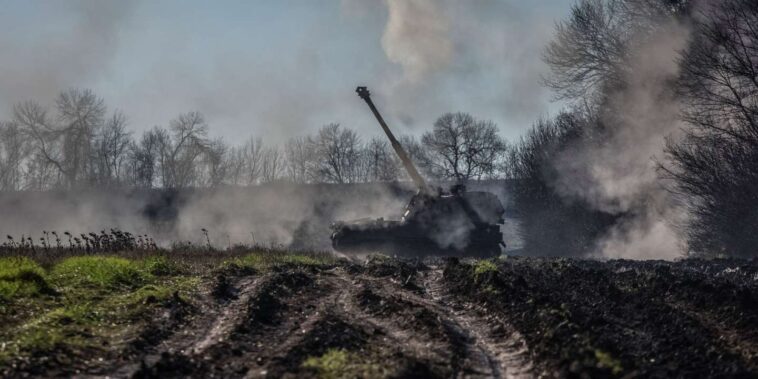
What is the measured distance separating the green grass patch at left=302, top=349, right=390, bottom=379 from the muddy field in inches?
0.7

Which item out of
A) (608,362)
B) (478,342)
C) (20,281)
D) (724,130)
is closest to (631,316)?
(478,342)

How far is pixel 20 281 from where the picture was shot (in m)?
15.2

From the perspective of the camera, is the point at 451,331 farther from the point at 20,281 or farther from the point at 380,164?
the point at 380,164

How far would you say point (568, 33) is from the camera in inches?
1729

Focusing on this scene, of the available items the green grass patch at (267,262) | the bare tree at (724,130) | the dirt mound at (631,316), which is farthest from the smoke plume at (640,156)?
the dirt mound at (631,316)

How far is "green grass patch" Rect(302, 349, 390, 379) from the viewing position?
8711mm

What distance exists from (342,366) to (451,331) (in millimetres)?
3211

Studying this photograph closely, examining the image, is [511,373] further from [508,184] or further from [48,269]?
[508,184]

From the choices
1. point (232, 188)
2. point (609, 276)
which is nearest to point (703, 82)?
point (609, 276)

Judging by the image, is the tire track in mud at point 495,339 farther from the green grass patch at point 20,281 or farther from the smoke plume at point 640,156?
the smoke plume at point 640,156

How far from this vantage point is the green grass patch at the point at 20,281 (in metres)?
14.2

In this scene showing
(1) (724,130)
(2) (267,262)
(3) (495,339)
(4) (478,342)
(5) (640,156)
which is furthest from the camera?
(5) (640,156)

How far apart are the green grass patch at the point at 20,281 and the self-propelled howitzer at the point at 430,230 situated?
20.6 m

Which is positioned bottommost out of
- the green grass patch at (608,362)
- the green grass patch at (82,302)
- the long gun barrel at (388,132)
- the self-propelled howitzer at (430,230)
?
the green grass patch at (608,362)
